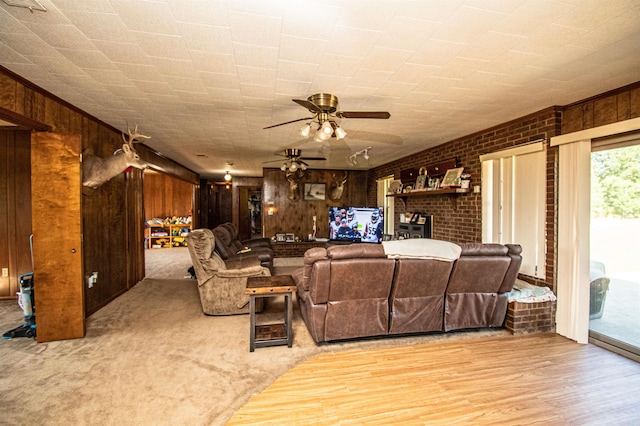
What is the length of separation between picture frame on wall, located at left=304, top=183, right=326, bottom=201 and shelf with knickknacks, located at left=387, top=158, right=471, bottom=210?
2.45m

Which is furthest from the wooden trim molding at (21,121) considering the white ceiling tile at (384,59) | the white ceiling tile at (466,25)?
the white ceiling tile at (466,25)

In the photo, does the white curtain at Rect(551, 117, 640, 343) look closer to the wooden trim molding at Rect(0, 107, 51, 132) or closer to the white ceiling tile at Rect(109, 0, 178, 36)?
the white ceiling tile at Rect(109, 0, 178, 36)

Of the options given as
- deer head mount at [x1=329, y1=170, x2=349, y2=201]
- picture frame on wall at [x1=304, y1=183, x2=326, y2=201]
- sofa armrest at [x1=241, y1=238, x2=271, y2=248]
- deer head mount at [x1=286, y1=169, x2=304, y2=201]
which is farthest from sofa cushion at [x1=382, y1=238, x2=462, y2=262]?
picture frame on wall at [x1=304, y1=183, x2=326, y2=201]

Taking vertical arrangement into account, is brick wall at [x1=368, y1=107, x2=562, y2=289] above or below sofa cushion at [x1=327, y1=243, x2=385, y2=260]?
above

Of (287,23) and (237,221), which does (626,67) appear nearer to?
(287,23)

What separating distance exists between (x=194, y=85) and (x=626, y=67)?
3.51 metres

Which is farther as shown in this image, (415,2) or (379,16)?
(379,16)

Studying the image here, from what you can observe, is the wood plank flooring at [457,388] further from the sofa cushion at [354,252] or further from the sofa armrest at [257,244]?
the sofa armrest at [257,244]

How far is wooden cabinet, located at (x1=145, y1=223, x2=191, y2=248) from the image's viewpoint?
9.26m

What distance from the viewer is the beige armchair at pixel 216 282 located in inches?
142

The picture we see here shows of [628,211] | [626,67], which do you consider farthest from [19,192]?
[628,211]

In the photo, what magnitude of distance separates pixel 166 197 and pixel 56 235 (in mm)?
7161

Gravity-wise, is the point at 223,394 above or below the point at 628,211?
below

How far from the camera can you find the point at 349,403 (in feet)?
6.64
